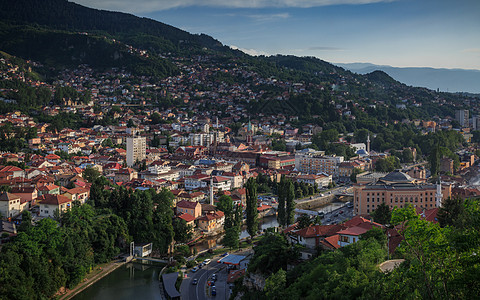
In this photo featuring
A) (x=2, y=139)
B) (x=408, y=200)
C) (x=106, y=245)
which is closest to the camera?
(x=106, y=245)

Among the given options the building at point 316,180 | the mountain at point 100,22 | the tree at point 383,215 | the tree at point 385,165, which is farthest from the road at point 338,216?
the mountain at point 100,22

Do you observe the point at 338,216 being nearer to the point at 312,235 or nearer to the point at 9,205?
the point at 312,235

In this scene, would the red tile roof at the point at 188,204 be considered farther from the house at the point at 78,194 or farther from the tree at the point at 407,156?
the tree at the point at 407,156

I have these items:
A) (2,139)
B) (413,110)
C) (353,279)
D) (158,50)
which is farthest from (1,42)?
(353,279)

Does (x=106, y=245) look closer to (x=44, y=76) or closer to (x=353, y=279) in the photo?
(x=353, y=279)

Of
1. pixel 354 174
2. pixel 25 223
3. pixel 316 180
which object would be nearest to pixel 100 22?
pixel 354 174
